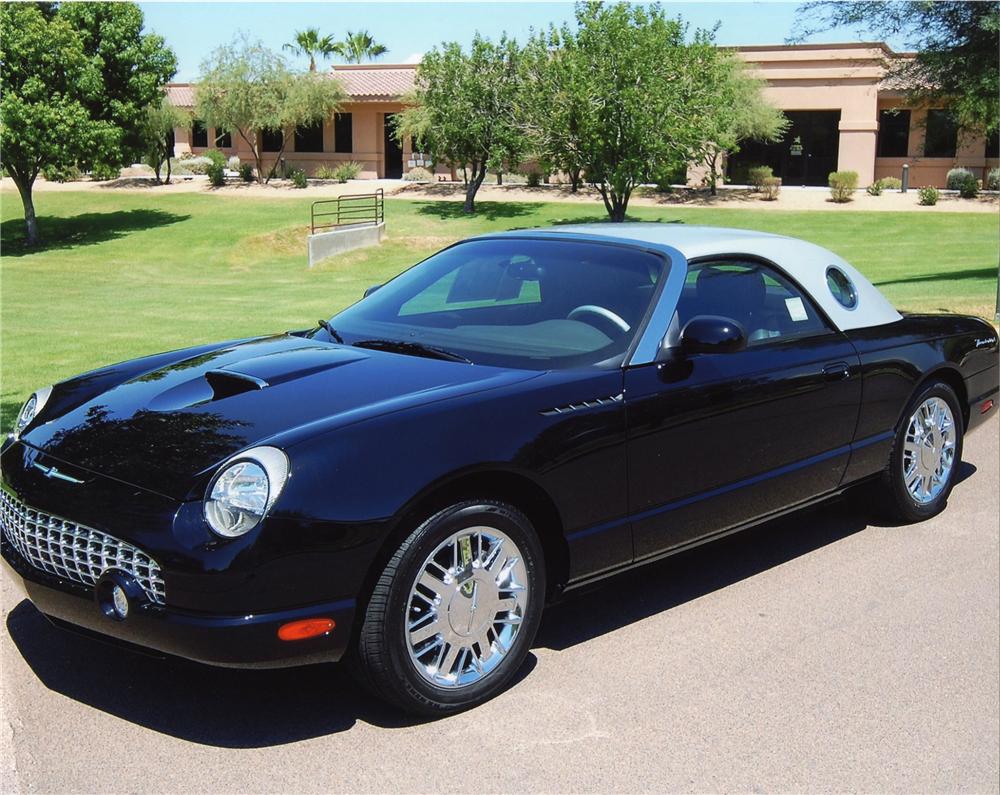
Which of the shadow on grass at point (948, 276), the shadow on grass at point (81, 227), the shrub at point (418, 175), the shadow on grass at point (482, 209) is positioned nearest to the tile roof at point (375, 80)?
the shrub at point (418, 175)

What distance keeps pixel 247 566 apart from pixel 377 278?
22.6 metres

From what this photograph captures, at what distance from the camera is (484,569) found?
3.78 metres

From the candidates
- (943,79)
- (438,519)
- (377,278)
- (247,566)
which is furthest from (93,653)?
(377,278)

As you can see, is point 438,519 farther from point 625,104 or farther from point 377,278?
point 625,104

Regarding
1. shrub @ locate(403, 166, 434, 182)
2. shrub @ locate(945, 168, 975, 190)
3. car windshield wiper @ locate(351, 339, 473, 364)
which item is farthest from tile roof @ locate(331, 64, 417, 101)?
car windshield wiper @ locate(351, 339, 473, 364)

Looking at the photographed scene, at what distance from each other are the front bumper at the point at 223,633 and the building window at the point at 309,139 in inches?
2205

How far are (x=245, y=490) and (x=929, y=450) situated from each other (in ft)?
13.3

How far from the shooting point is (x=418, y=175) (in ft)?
176

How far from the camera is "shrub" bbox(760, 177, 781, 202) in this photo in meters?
43.4

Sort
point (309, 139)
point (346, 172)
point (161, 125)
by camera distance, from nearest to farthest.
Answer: point (161, 125), point (346, 172), point (309, 139)

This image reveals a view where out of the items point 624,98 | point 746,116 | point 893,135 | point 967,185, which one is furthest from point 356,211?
point 893,135

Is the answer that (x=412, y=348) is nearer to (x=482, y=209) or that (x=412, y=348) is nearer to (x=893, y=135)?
(x=482, y=209)

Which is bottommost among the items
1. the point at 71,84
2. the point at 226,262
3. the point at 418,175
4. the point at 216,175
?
the point at 226,262

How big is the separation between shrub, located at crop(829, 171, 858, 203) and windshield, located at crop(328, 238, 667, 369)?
132ft
